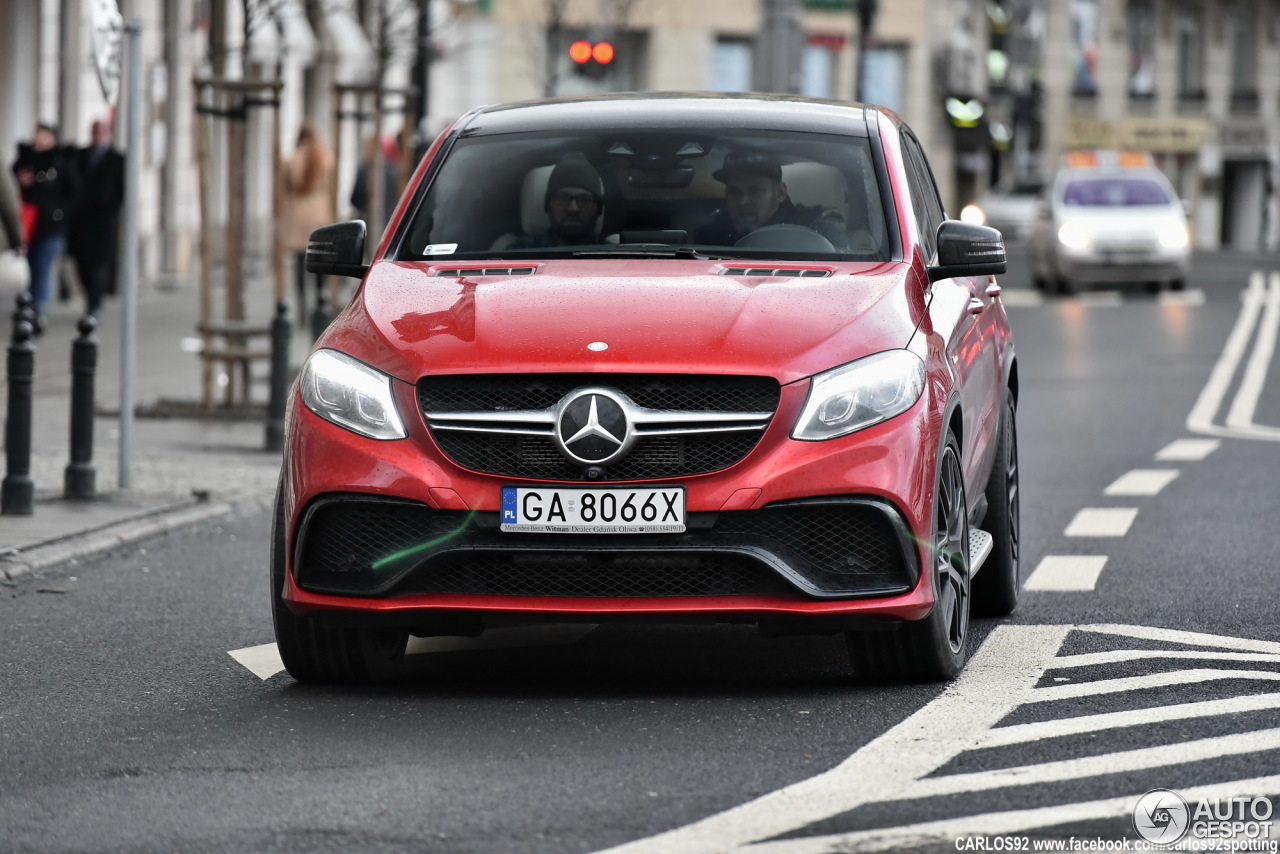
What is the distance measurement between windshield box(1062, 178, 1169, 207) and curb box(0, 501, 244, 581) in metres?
23.0

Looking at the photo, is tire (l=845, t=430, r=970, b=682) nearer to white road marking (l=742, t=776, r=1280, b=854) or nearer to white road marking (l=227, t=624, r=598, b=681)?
Result: white road marking (l=227, t=624, r=598, b=681)

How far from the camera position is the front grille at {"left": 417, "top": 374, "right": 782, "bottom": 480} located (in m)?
6.37

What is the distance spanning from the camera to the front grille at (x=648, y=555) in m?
6.37

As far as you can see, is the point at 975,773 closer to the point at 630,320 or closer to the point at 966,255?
the point at 630,320

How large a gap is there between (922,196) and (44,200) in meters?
15.6

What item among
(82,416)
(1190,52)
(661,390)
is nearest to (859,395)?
(661,390)

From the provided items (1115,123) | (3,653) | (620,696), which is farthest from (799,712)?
(1115,123)

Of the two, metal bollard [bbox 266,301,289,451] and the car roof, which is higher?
the car roof

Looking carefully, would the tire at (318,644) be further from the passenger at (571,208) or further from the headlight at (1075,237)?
the headlight at (1075,237)

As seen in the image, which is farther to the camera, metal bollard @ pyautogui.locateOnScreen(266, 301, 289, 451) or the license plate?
metal bollard @ pyautogui.locateOnScreen(266, 301, 289, 451)

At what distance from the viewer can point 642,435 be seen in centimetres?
635

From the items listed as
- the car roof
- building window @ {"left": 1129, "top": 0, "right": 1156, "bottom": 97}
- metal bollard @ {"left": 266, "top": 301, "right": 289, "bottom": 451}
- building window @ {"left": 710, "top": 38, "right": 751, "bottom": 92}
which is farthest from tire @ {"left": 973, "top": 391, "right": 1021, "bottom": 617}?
building window @ {"left": 1129, "top": 0, "right": 1156, "bottom": 97}

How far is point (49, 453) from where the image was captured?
13461 mm

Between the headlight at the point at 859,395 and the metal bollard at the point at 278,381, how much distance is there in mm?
7890
